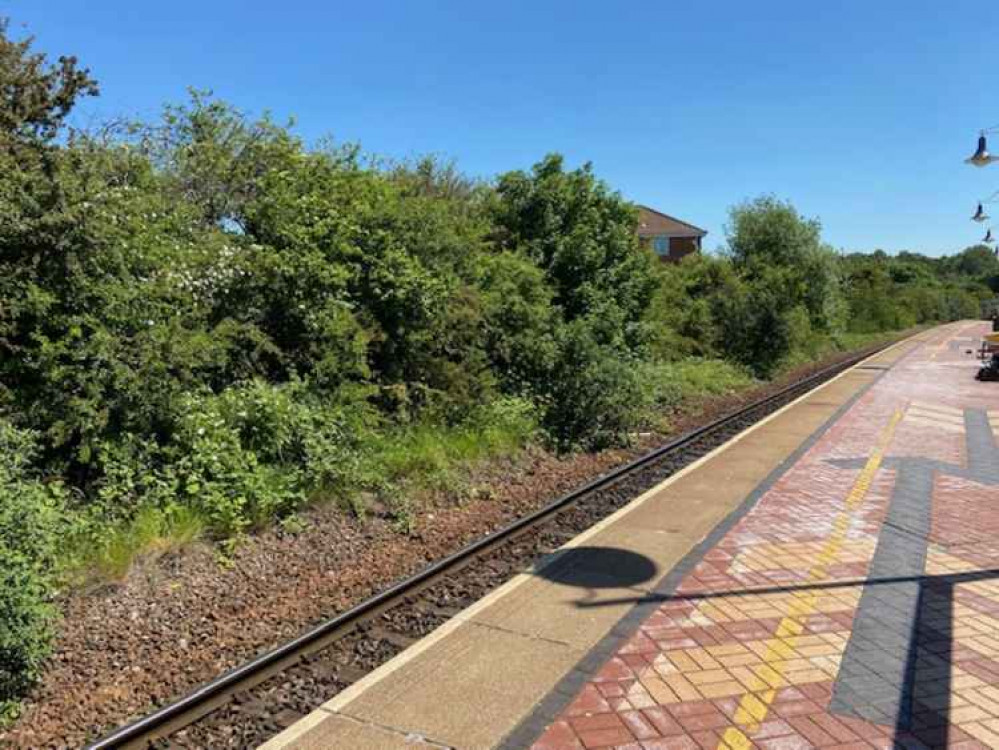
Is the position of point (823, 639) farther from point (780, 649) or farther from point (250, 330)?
point (250, 330)

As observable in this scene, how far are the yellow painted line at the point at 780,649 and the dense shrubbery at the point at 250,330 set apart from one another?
13.1 feet

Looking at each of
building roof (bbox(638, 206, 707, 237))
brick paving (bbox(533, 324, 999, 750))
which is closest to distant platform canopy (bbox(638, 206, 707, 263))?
building roof (bbox(638, 206, 707, 237))

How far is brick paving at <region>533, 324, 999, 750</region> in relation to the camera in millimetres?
3744

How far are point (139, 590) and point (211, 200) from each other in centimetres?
581

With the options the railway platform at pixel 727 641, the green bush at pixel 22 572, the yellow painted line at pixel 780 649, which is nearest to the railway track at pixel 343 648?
the railway platform at pixel 727 641

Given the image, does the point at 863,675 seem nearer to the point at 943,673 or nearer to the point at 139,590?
the point at 943,673

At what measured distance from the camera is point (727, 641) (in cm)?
471

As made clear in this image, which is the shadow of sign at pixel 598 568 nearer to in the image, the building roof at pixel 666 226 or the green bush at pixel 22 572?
the green bush at pixel 22 572

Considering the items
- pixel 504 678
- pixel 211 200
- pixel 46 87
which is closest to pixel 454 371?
pixel 211 200

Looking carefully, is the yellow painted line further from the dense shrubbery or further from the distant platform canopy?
the distant platform canopy

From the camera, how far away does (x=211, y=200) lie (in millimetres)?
9602

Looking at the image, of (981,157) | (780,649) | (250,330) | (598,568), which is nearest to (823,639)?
(780,649)

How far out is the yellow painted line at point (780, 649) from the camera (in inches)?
147

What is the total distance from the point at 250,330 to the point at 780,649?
20.5ft
